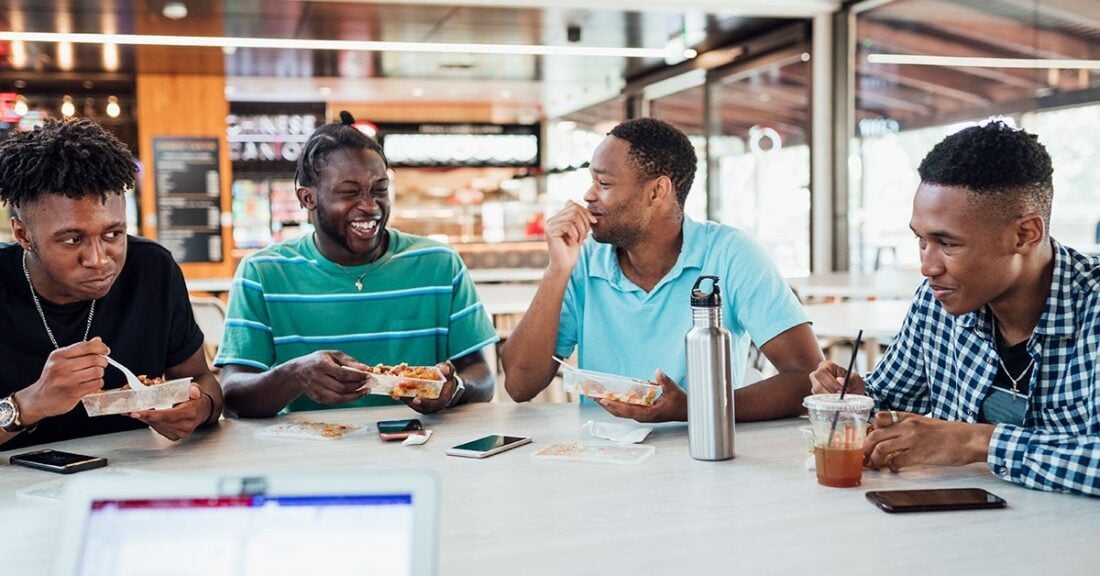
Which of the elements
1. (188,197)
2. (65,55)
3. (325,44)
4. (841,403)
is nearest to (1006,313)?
(841,403)

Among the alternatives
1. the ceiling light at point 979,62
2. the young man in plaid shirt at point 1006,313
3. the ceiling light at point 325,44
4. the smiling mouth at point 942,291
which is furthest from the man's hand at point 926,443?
the ceiling light at point 325,44

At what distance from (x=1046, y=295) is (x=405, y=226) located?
11.6 m

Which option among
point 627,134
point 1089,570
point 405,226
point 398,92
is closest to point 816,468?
point 1089,570

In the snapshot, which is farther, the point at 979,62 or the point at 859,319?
the point at 979,62

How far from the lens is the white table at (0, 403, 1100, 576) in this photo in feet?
3.64

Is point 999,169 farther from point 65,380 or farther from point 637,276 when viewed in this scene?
point 65,380

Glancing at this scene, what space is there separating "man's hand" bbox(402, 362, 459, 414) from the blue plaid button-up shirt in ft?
2.78

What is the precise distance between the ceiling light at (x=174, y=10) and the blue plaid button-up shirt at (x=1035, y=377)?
5.68 m

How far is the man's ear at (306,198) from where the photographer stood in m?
2.42

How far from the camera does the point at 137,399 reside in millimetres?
1678

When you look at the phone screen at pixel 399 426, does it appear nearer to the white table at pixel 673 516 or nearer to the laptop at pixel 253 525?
the white table at pixel 673 516

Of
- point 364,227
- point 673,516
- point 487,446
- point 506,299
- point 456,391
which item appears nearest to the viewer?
point 673,516

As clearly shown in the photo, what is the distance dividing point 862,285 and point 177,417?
417 centimetres

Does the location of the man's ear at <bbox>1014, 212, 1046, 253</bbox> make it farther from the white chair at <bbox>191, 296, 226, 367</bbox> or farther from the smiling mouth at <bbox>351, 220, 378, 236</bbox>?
the white chair at <bbox>191, 296, 226, 367</bbox>
